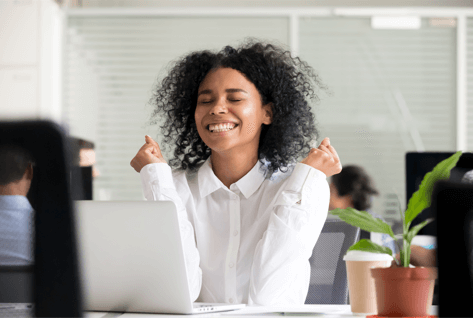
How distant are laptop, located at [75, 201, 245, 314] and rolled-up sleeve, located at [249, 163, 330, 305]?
15.1 inches

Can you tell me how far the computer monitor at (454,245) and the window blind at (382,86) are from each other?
2960 mm

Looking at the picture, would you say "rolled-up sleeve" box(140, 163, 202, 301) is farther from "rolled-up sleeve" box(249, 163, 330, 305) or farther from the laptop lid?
the laptop lid

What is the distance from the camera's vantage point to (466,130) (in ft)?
11.1

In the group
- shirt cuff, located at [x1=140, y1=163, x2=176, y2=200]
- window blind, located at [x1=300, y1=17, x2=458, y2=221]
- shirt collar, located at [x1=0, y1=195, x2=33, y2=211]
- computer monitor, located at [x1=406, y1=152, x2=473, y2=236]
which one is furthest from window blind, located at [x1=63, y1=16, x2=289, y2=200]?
shirt collar, located at [x1=0, y1=195, x2=33, y2=211]

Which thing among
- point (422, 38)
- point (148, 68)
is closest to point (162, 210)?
→ point (148, 68)

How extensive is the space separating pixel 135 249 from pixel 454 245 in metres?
0.61

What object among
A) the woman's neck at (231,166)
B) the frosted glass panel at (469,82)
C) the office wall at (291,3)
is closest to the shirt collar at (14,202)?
the woman's neck at (231,166)

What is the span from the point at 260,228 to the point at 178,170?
1.28ft

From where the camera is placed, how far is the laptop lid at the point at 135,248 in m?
0.90

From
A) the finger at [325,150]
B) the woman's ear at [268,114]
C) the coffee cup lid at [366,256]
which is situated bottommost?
the coffee cup lid at [366,256]

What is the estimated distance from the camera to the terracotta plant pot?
83 centimetres

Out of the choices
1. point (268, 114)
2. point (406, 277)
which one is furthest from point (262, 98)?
point (406, 277)

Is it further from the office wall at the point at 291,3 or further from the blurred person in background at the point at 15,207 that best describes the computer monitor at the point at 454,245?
the office wall at the point at 291,3

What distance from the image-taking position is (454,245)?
455 millimetres
